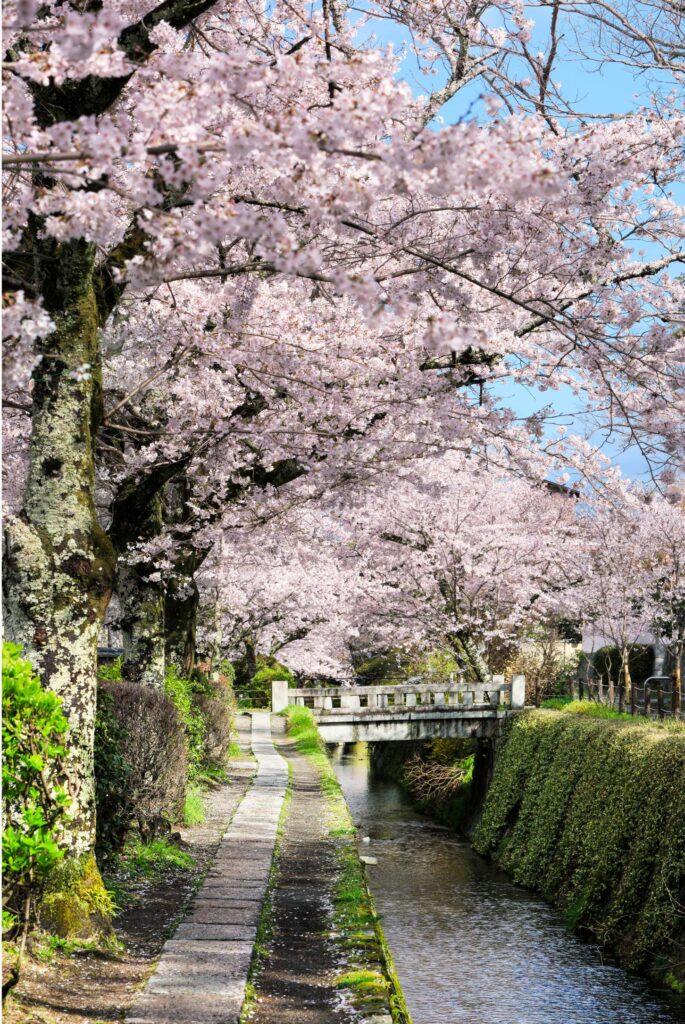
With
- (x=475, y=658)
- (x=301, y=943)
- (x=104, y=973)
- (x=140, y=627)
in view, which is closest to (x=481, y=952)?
(x=140, y=627)

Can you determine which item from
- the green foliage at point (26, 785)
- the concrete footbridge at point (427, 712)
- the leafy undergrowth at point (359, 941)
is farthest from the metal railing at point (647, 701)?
the green foliage at point (26, 785)

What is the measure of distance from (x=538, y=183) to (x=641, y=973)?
11.6 m

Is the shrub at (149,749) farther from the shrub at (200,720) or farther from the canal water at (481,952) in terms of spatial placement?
the canal water at (481,952)

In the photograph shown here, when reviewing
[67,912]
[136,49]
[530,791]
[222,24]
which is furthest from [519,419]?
[530,791]

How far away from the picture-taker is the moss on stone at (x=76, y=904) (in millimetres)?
6418

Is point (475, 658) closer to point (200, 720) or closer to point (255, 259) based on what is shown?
point (200, 720)

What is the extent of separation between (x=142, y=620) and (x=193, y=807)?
2.59 meters

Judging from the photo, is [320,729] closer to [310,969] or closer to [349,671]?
[349,671]

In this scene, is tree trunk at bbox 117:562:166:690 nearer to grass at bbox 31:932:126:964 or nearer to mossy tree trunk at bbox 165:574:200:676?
mossy tree trunk at bbox 165:574:200:676

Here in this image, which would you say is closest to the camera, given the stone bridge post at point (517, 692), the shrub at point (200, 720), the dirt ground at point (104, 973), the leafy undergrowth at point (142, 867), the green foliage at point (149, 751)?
the dirt ground at point (104, 973)

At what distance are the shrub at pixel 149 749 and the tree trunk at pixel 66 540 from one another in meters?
2.85

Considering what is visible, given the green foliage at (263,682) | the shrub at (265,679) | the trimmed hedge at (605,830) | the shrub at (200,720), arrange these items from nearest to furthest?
the trimmed hedge at (605,830) < the shrub at (200,720) < the green foliage at (263,682) < the shrub at (265,679)

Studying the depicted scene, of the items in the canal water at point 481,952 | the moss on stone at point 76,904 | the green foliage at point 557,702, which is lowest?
the canal water at point 481,952

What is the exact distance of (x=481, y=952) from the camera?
45.4 feet
